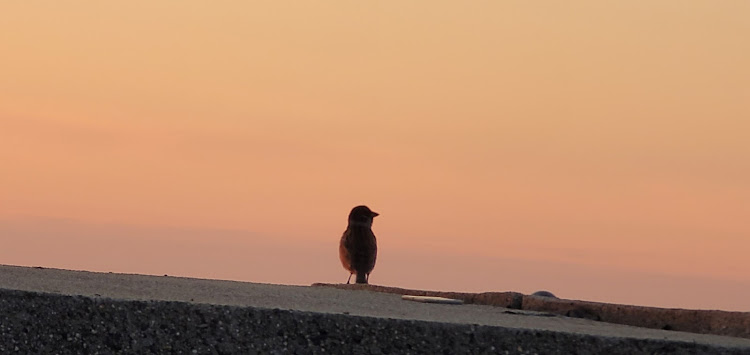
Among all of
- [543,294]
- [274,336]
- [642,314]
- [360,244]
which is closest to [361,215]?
[360,244]

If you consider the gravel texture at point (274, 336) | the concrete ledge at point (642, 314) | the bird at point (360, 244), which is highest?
the bird at point (360, 244)

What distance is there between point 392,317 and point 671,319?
156 cm

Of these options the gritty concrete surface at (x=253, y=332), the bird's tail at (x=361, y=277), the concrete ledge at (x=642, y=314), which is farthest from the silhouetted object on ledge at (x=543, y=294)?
the bird's tail at (x=361, y=277)

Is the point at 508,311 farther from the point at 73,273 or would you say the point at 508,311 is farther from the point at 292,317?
the point at 73,273

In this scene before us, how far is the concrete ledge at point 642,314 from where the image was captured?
532cm

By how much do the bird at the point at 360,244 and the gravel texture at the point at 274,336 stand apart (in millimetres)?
6805

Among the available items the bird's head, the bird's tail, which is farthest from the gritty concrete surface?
the bird's tail

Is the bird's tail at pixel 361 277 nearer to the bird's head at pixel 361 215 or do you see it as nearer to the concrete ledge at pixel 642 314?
the bird's head at pixel 361 215

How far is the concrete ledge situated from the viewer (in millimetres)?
5320

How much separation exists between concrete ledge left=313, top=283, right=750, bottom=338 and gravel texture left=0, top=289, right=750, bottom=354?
0.82 m

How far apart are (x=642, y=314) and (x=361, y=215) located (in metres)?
5.89

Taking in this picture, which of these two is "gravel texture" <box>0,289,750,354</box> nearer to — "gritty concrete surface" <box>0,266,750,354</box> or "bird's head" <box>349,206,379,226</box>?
"gritty concrete surface" <box>0,266,750,354</box>

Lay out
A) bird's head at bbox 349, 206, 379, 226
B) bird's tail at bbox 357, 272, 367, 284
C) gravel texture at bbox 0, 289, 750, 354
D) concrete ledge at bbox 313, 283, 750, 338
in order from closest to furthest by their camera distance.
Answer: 1. gravel texture at bbox 0, 289, 750, 354
2. concrete ledge at bbox 313, 283, 750, 338
3. bird's head at bbox 349, 206, 379, 226
4. bird's tail at bbox 357, 272, 367, 284

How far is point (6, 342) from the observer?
177 inches
